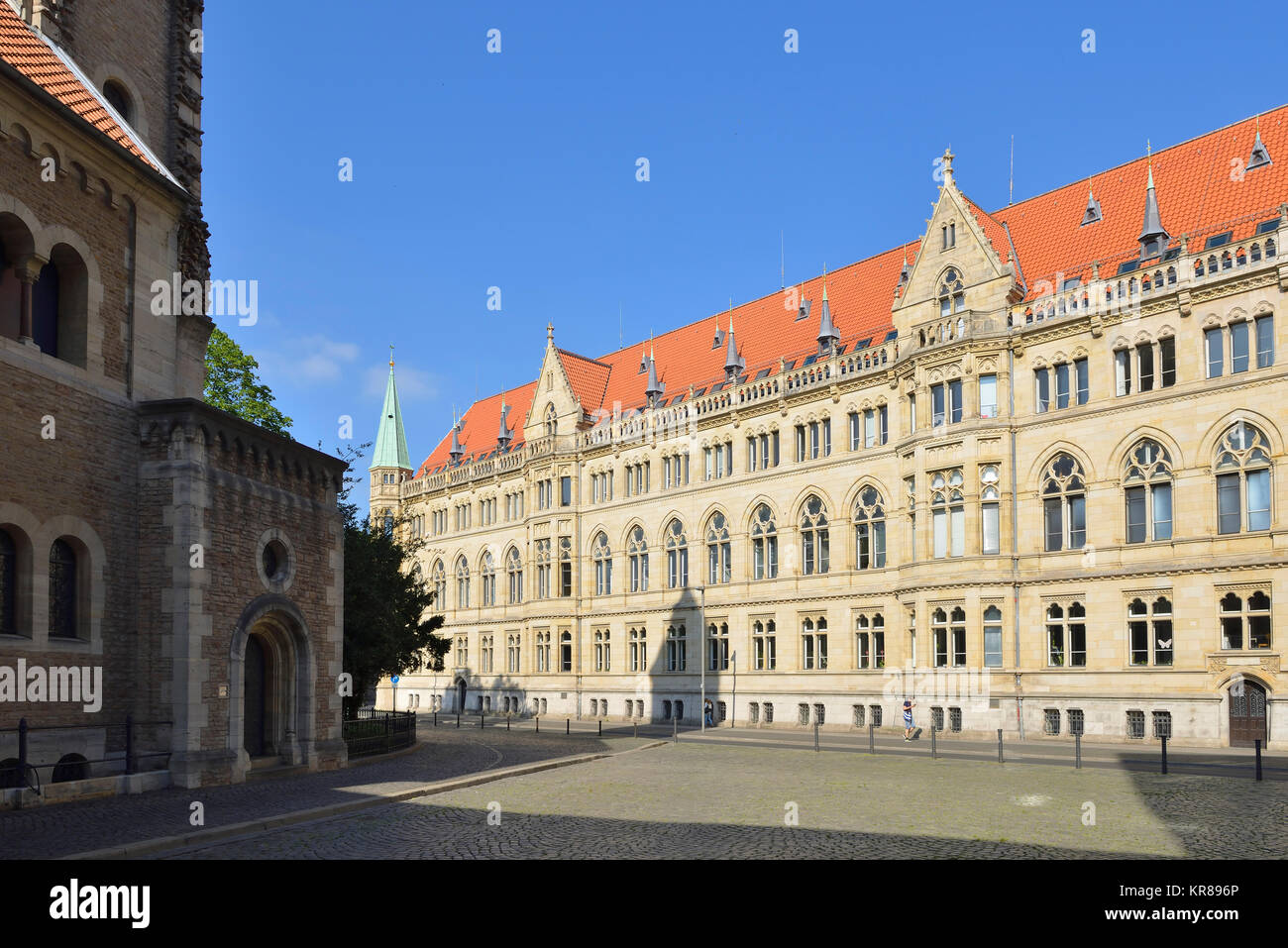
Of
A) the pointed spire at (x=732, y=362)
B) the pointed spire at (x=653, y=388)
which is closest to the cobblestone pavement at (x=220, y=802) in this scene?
the pointed spire at (x=732, y=362)

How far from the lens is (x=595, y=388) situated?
2579 inches

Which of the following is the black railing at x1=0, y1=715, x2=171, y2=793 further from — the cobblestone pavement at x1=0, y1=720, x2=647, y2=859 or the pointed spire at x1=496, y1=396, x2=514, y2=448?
the pointed spire at x1=496, y1=396, x2=514, y2=448

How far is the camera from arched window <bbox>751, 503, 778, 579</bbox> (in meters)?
50.8

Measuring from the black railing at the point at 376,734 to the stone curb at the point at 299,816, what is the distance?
5180 mm

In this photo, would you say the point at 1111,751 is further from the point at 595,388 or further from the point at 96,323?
the point at 595,388

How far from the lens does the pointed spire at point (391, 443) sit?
81062 millimetres

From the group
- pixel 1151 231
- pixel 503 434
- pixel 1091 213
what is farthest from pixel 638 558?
pixel 1151 231

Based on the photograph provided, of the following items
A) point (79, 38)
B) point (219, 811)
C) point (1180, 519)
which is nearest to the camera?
point (219, 811)

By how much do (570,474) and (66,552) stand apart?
4208cm

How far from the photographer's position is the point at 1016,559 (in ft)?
131

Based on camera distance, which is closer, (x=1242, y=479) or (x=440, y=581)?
(x=1242, y=479)

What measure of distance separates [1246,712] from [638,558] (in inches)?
1218

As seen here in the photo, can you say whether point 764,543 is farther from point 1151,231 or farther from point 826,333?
point 1151,231
